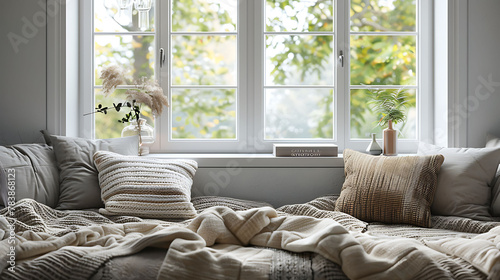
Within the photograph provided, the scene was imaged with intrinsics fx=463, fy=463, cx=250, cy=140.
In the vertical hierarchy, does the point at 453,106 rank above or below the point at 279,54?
below

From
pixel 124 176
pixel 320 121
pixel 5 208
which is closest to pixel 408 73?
pixel 320 121

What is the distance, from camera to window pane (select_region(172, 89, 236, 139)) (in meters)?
3.22

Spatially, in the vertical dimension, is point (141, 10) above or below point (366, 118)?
above

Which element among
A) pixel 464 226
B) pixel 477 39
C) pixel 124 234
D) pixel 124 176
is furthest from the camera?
pixel 477 39

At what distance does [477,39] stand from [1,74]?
3024 millimetres

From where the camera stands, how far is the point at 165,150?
3.21m

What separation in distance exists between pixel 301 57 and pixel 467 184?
1.37 meters

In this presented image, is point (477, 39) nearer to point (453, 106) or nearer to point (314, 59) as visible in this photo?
point (453, 106)

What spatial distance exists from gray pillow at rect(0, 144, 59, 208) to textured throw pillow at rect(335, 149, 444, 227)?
158 cm

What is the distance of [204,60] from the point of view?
3221 millimetres

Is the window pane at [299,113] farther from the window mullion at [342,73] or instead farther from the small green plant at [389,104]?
the small green plant at [389,104]

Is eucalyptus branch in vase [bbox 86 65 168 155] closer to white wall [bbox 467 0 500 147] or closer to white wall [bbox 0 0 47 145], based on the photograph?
white wall [bbox 0 0 47 145]

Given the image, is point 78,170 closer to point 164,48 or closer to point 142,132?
point 142,132

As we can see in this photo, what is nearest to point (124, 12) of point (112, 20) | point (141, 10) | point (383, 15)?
point (141, 10)
